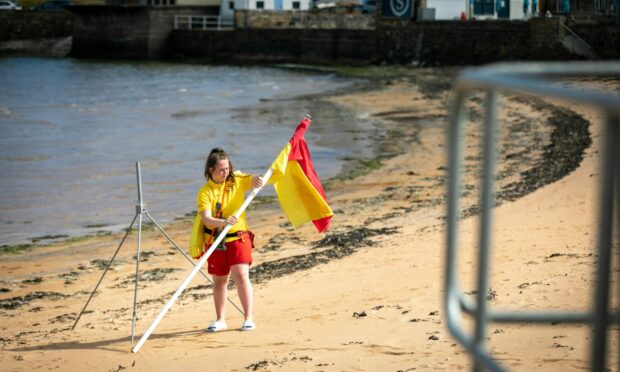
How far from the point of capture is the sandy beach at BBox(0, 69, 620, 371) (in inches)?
237

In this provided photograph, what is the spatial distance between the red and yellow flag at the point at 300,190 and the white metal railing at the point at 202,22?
191 feet

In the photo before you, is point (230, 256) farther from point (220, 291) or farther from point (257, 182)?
point (257, 182)

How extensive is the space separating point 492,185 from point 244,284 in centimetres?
477

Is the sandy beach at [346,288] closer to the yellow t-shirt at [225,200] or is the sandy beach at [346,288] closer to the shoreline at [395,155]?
the shoreline at [395,155]

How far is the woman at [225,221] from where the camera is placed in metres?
6.86

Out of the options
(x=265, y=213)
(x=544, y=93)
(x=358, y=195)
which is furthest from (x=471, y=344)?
(x=358, y=195)

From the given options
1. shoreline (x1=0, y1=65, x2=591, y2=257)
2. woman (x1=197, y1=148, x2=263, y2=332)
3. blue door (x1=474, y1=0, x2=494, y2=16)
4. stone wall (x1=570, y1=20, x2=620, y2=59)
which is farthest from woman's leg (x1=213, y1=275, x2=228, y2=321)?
blue door (x1=474, y1=0, x2=494, y2=16)

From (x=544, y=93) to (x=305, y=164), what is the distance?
552 centimetres

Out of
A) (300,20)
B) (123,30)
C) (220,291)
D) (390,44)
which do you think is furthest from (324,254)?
(123,30)

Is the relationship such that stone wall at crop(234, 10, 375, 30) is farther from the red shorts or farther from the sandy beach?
the red shorts

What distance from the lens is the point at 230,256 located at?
6938 millimetres

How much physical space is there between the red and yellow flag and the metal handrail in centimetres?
486

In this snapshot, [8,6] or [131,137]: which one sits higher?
[8,6]

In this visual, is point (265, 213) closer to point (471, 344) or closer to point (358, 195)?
point (358, 195)
